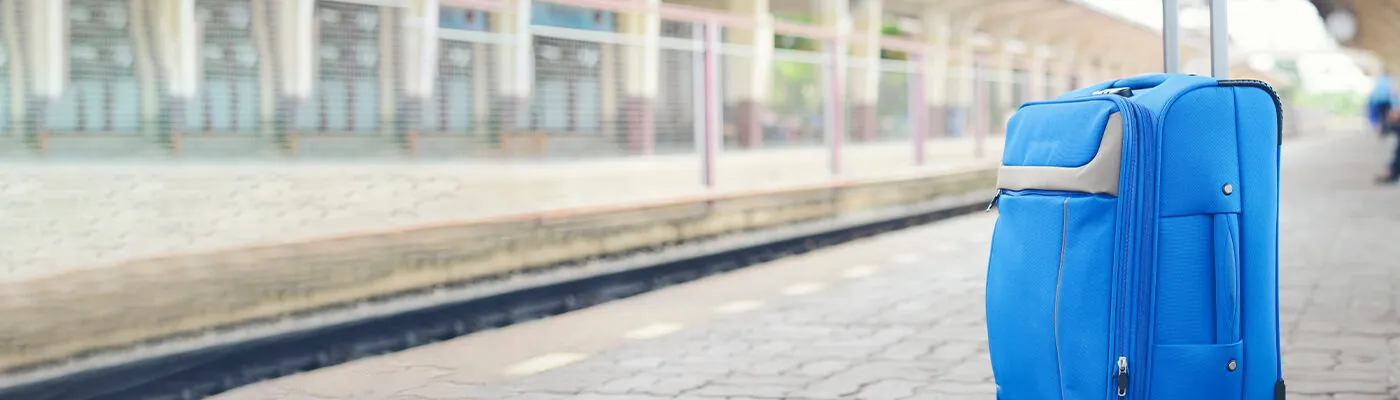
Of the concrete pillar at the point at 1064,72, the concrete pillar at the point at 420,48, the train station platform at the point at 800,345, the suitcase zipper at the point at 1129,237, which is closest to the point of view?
the suitcase zipper at the point at 1129,237

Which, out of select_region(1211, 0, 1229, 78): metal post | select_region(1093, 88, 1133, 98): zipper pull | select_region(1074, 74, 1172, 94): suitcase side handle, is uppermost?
select_region(1211, 0, 1229, 78): metal post

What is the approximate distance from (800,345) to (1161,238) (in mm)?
2288

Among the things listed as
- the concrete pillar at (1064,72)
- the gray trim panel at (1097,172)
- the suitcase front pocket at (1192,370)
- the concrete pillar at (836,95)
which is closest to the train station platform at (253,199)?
the concrete pillar at (836,95)

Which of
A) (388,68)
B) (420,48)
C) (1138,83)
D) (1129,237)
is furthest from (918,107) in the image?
(1129,237)

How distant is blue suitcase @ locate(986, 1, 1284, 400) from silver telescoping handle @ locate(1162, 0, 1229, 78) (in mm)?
346

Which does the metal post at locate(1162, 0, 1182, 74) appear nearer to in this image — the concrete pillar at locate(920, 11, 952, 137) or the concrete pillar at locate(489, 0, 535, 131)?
the concrete pillar at locate(489, 0, 535, 131)

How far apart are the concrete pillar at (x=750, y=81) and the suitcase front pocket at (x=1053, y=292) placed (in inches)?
290

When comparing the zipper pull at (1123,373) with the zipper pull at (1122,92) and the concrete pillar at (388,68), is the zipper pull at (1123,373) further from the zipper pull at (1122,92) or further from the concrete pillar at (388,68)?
the concrete pillar at (388,68)

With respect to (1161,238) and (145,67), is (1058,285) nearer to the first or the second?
(1161,238)

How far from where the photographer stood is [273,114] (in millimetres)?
6992

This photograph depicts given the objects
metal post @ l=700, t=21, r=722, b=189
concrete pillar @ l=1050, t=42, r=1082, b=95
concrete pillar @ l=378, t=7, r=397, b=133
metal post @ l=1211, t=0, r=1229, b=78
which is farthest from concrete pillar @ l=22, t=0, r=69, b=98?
concrete pillar @ l=1050, t=42, r=1082, b=95

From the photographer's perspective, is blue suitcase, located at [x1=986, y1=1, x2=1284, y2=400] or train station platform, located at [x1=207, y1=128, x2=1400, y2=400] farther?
train station platform, located at [x1=207, y1=128, x2=1400, y2=400]

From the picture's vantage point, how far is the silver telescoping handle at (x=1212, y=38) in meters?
3.23

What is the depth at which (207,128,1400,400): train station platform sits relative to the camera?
4.15m
